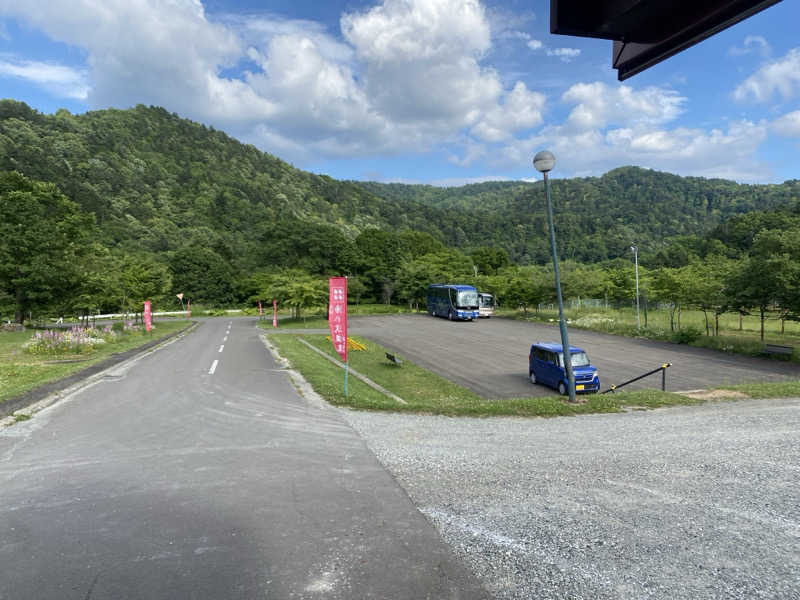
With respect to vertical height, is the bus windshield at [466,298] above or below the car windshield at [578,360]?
above

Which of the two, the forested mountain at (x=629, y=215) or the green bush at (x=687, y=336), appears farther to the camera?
the forested mountain at (x=629, y=215)

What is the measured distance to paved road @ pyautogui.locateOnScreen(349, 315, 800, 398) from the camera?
18.4 metres


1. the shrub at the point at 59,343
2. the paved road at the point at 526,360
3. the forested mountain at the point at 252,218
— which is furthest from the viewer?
the forested mountain at the point at 252,218

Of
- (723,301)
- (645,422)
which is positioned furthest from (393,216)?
(645,422)

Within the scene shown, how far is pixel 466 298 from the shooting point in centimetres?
4797

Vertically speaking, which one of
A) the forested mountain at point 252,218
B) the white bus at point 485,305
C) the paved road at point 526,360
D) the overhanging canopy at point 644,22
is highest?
the forested mountain at point 252,218

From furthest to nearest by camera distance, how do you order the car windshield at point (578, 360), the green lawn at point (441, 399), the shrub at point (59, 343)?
the shrub at point (59, 343) → the car windshield at point (578, 360) → the green lawn at point (441, 399)

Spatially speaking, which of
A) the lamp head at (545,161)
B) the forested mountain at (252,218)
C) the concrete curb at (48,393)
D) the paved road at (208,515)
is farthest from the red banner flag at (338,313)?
the forested mountain at (252,218)

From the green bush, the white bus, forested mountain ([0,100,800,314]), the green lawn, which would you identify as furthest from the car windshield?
the white bus

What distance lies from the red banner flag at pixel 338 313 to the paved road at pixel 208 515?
3370 millimetres

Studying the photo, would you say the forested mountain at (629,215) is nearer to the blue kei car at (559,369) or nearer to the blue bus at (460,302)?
the blue bus at (460,302)

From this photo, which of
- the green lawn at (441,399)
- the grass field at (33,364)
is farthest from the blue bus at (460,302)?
the grass field at (33,364)

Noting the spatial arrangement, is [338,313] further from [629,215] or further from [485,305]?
[629,215]

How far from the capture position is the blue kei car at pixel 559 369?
16.1m
